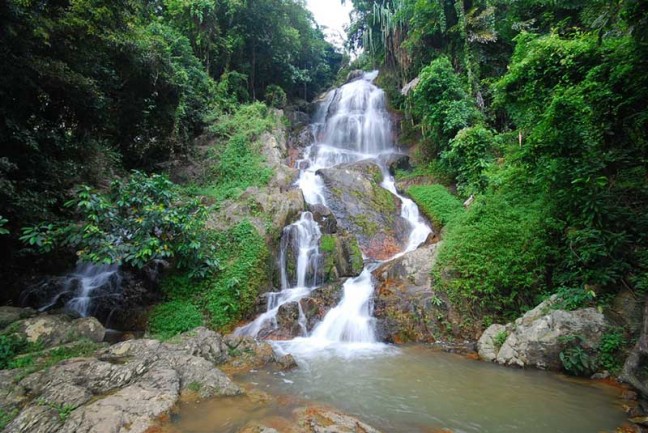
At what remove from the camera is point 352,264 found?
941cm

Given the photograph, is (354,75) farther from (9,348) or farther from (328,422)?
(328,422)

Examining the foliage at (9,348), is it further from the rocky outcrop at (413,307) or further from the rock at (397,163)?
the rock at (397,163)

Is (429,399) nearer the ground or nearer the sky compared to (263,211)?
nearer the ground

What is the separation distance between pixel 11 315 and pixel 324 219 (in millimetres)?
7678

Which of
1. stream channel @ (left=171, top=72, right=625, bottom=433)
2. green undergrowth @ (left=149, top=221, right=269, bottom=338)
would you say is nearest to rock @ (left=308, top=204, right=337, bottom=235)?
stream channel @ (left=171, top=72, right=625, bottom=433)

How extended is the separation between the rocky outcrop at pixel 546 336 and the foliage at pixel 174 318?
618cm

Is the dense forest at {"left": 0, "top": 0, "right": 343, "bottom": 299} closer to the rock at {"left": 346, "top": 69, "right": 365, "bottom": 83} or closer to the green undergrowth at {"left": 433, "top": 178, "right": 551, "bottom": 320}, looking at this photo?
the green undergrowth at {"left": 433, "top": 178, "right": 551, "bottom": 320}

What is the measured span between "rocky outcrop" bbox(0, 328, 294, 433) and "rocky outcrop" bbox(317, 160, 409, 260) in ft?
23.5

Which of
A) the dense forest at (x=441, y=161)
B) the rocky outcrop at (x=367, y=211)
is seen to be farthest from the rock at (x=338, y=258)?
the dense forest at (x=441, y=161)

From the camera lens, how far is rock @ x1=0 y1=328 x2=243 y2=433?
3367 mm

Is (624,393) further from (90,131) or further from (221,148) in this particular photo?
(221,148)

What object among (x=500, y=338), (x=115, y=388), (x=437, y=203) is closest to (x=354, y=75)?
(x=437, y=203)

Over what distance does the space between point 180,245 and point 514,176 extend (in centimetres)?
831

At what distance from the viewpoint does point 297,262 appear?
953cm
